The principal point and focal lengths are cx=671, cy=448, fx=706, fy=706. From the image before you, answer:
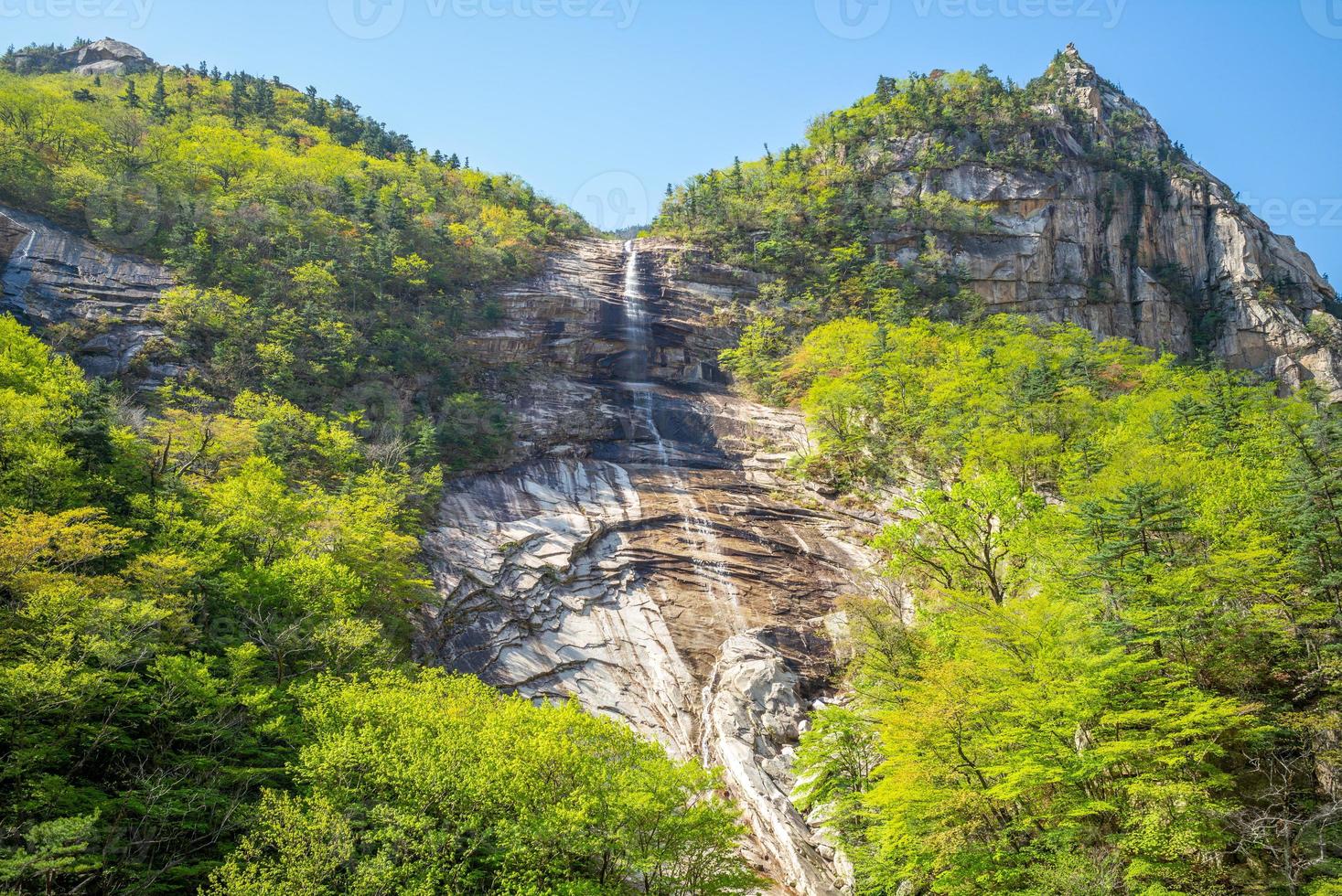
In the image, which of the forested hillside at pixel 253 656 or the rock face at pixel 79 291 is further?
the rock face at pixel 79 291

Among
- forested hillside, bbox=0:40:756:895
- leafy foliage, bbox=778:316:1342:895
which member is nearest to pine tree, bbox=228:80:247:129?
forested hillside, bbox=0:40:756:895

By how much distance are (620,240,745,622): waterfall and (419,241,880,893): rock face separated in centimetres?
12

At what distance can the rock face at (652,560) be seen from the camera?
2442 centimetres

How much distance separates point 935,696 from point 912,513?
60.0 feet

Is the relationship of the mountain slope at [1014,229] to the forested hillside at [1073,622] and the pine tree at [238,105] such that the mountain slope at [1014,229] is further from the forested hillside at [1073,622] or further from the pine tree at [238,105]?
the pine tree at [238,105]

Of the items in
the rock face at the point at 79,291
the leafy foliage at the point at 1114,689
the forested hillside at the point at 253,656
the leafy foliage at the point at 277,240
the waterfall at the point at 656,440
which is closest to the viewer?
the leafy foliage at the point at 1114,689

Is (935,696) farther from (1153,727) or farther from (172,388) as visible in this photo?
(172,388)

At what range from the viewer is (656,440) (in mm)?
40125

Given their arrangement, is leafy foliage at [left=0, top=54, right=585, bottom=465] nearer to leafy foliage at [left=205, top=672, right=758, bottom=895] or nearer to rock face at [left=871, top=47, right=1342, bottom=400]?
leafy foliage at [left=205, top=672, right=758, bottom=895]

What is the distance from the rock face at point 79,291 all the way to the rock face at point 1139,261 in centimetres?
5011

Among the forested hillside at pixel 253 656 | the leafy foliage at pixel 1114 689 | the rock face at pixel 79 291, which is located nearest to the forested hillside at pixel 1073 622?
the leafy foliage at pixel 1114 689

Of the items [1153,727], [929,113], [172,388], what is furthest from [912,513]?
[929,113]

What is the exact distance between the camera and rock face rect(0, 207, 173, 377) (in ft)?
102

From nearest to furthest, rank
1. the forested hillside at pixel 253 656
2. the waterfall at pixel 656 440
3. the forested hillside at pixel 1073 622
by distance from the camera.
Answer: the forested hillside at pixel 1073 622 → the forested hillside at pixel 253 656 → the waterfall at pixel 656 440
